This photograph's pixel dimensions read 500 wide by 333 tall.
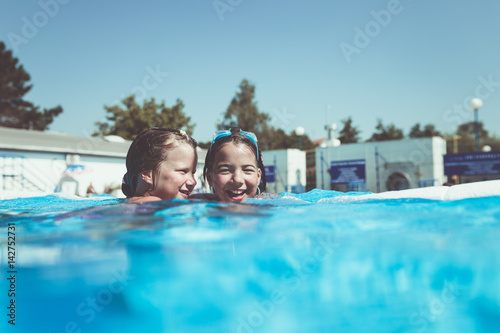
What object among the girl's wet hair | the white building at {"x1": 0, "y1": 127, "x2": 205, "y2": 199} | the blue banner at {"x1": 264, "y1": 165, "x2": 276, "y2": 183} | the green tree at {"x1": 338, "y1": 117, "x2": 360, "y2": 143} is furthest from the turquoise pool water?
the green tree at {"x1": 338, "y1": 117, "x2": 360, "y2": 143}

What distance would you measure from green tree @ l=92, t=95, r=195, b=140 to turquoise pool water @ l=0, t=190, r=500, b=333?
3349 cm

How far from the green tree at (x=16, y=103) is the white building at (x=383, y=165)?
85.4 ft

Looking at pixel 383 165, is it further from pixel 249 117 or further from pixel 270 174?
pixel 249 117

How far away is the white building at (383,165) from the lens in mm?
23406

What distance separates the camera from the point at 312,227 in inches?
139

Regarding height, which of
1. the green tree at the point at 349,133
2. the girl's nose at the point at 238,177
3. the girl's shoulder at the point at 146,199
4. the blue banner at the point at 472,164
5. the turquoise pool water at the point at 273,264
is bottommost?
the turquoise pool water at the point at 273,264

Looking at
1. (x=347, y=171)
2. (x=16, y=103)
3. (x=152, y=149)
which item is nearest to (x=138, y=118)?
(x=16, y=103)

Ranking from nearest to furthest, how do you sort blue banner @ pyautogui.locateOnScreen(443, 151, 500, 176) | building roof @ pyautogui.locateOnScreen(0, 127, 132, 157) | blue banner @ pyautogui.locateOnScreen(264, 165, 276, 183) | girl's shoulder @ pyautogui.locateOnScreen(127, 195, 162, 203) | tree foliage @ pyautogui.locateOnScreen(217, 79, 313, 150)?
girl's shoulder @ pyautogui.locateOnScreen(127, 195, 162, 203)
building roof @ pyautogui.locateOnScreen(0, 127, 132, 157)
blue banner @ pyautogui.locateOnScreen(443, 151, 500, 176)
blue banner @ pyautogui.locateOnScreen(264, 165, 276, 183)
tree foliage @ pyautogui.locateOnScreen(217, 79, 313, 150)

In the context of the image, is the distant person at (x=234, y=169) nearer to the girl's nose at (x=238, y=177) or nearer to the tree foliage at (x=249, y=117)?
the girl's nose at (x=238, y=177)

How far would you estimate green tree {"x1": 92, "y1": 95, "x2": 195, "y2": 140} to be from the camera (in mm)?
36938

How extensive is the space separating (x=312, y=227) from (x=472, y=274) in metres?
1.71

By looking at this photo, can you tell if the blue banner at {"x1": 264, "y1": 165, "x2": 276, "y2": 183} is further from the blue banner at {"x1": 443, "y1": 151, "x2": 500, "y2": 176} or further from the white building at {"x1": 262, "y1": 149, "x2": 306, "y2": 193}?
the blue banner at {"x1": 443, "y1": 151, "x2": 500, "y2": 176}

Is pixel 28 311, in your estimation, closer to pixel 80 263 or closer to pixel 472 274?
pixel 80 263

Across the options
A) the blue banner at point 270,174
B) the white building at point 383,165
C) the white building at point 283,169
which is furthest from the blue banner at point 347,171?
the blue banner at point 270,174
